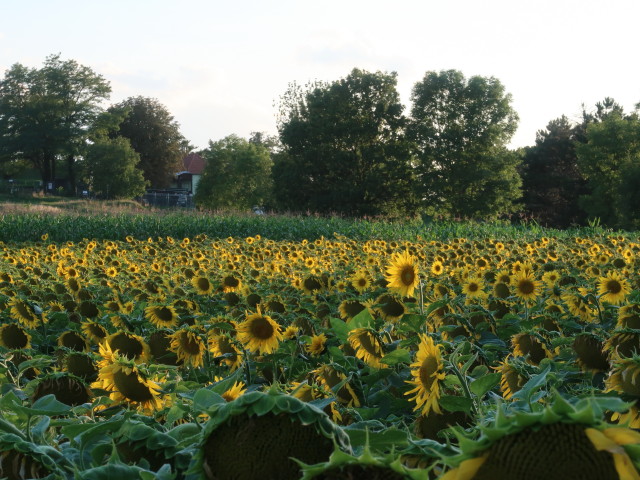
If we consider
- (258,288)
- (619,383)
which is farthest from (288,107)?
(619,383)

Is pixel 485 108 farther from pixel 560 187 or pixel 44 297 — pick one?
pixel 44 297

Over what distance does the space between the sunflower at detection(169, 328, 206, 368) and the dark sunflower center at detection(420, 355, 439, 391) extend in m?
1.54

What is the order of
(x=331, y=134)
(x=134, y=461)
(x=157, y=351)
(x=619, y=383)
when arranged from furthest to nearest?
(x=331, y=134)
(x=157, y=351)
(x=619, y=383)
(x=134, y=461)

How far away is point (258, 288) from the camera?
525cm

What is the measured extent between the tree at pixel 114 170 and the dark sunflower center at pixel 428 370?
62.9 meters

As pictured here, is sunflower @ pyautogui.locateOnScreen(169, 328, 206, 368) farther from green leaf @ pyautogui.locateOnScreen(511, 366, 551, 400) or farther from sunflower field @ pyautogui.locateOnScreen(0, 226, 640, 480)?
green leaf @ pyautogui.locateOnScreen(511, 366, 551, 400)

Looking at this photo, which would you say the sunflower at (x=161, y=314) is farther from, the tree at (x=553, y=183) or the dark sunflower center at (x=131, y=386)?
the tree at (x=553, y=183)

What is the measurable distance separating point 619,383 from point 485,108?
47.1 meters

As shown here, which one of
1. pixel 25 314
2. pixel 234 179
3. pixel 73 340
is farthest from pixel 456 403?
pixel 234 179

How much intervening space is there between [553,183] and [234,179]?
27187 mm

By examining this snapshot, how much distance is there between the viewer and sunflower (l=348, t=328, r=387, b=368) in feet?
7.82

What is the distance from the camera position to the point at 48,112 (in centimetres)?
6538

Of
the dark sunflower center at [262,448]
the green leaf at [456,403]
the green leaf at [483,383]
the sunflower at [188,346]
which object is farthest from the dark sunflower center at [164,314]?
the dark sunflower center at [262,448]

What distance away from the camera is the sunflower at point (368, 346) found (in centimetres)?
238
